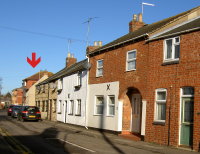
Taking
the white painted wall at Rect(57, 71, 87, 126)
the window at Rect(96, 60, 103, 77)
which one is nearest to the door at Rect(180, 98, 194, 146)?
the window at Rect(96, 60, 103, 77)

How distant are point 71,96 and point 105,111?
851 cm

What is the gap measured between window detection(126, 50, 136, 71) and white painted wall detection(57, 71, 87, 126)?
705 cm

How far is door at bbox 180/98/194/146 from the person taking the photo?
15164mm

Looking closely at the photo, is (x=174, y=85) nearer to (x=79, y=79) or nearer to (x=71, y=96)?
(x=79, y=79)

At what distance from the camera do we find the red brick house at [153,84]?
15.7 m

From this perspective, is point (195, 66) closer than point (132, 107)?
Yes

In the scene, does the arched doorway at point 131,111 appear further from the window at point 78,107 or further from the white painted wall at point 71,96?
the window at point 78,107

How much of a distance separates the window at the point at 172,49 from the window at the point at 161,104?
1.78 meters

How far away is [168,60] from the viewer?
17.0 metres

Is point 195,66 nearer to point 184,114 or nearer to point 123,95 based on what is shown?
point 184,114

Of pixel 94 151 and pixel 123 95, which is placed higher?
pixel 123 95

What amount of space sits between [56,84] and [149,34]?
19.7m

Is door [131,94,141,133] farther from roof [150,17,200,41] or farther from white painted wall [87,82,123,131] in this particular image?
roof [150,17,200,41]

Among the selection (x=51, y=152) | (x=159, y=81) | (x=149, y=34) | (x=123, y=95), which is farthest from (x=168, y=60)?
(x=51, y=152)
